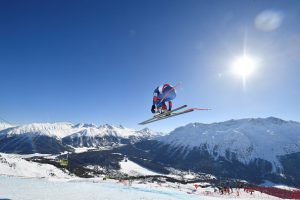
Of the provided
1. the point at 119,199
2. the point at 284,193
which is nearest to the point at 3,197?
the point at 119,199

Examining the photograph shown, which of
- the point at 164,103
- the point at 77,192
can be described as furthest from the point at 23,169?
the point at 164,103

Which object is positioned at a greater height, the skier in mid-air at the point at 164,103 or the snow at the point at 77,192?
the skier in mid-air at the point at 164,103

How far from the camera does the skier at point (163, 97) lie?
29.1m

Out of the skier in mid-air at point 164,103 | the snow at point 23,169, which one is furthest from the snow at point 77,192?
the snow at point 23,169

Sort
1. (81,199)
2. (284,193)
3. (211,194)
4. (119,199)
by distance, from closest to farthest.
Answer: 1. (81,199)
2. (119,199)
3. (211,194)
4. (284,193)

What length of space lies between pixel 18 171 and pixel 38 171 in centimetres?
1232

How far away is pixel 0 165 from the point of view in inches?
3841

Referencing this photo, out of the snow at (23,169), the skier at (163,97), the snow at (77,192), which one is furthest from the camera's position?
the snow at (23,169)

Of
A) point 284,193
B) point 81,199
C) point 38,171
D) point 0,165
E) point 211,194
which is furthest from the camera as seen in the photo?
point 38,171

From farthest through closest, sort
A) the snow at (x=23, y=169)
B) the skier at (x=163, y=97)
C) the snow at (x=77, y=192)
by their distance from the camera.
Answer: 1. the snow at (x=23, y=169)
2. the snow at (x=77, y=192)
3. the skier at (x=163, y=97)

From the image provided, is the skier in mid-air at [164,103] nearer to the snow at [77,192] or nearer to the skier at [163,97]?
the skier at [163,97]

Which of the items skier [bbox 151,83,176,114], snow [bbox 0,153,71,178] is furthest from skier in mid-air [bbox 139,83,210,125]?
snow [bbox 0,153,71,178]

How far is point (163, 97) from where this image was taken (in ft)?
96.4

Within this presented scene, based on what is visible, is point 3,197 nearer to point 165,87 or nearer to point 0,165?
point 165,87
